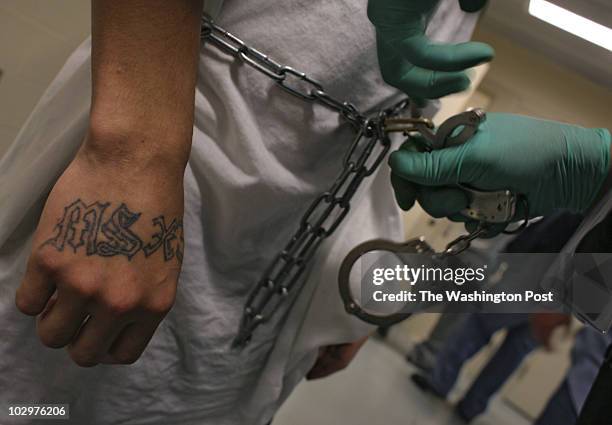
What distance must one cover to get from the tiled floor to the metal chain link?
0.52ft

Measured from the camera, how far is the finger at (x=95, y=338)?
0.37 m

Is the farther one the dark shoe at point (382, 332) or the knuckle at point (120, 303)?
the dark shoe at point (382, 332)

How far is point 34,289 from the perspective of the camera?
37cm

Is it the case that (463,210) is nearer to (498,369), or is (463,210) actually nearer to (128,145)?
(498,369)

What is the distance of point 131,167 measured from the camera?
38cm

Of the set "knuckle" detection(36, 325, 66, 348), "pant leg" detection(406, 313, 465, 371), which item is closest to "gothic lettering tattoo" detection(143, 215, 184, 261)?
"knuckle" detection(36, 325, 66, 348)

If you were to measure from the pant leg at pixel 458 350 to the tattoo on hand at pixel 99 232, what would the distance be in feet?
1.19

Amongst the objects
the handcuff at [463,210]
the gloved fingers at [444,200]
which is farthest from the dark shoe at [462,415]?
the gloved fingers at [444,200]

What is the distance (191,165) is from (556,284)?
40 cm

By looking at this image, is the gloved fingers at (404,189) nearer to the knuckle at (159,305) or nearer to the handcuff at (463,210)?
the handcuff at (463,210)

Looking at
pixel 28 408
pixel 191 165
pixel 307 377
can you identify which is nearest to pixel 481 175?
pixel 191 165

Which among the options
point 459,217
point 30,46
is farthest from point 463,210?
point 30,46

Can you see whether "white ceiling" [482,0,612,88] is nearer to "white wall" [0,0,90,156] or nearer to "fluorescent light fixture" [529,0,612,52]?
"fluorescent light fixture" [529,0,612,52]

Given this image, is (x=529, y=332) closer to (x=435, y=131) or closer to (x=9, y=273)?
(x=435, y=131)
